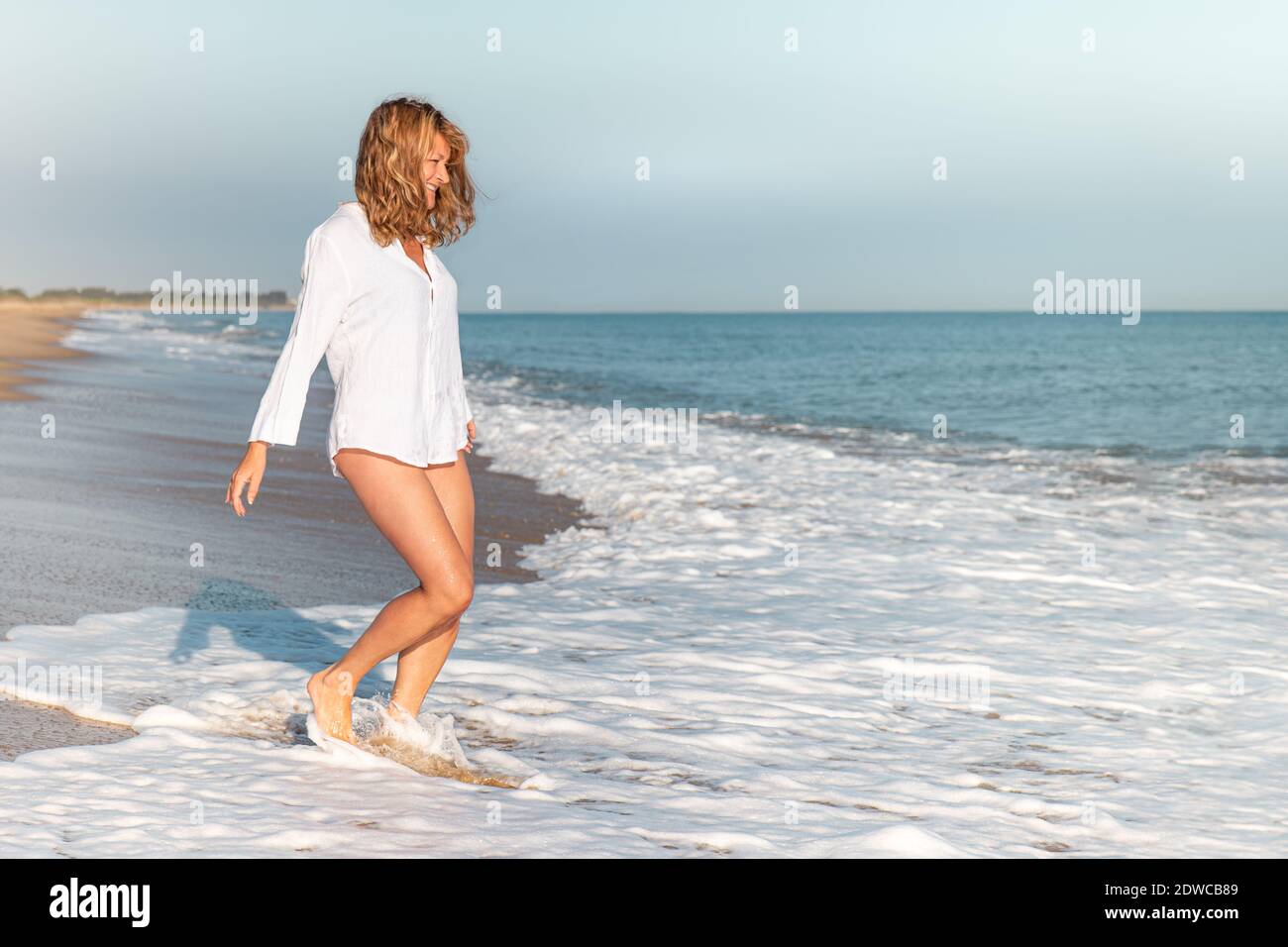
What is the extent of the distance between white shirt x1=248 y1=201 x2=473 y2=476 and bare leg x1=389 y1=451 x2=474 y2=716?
0.65 ft

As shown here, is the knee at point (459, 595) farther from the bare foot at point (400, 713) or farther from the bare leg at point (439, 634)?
the bare foot at point (400, 713)

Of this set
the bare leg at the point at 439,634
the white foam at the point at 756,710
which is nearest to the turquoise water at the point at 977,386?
the white foam at the point at 756,710

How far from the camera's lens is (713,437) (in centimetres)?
1753

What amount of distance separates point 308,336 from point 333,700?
1.26 metres

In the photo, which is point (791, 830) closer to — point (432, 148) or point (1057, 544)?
point (432, 148)

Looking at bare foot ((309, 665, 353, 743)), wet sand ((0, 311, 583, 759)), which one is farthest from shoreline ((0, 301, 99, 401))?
bare foot ((309, 665, 353, 743))

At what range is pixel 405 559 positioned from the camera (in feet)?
12.9

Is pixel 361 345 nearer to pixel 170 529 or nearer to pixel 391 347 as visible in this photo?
pixel 391 347

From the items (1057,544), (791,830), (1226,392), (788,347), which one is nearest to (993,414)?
(1226,392)

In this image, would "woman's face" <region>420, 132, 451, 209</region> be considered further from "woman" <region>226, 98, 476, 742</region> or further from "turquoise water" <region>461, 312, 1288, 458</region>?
"turquoise water" <region>461, 312, 1288, 458</region>

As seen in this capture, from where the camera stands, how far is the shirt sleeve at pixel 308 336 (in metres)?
3.78

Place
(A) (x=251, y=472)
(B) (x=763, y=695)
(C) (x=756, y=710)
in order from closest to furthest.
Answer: (A) (x=251, y=472), (C) (x=756, y=710), (B) (x=763, y=695)

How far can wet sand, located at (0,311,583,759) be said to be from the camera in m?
6.47

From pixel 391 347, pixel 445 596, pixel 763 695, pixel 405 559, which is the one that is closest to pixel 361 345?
pixel 391 347
